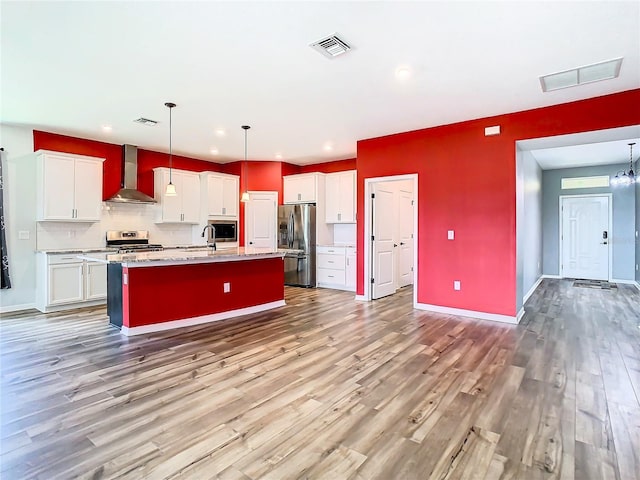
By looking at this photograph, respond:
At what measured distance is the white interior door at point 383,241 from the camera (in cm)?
583

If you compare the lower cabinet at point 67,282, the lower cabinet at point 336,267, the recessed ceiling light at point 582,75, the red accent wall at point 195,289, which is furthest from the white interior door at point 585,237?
the lower cabinet at point 67,282

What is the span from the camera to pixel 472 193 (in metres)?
4.71

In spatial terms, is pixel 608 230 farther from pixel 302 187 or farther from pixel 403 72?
pixel 403 72

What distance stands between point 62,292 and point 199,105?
11.4 ft

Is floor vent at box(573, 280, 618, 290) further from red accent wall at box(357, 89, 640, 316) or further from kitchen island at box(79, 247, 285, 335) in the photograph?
kitchen island at box(79, 247, 285, 335)

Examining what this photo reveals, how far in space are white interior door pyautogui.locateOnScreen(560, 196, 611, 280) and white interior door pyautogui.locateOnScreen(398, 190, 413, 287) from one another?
13.4 ft

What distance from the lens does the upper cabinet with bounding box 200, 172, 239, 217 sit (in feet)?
22.9

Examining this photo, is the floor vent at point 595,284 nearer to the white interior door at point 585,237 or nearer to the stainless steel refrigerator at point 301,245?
the white interior door at point 585,237

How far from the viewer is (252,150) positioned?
6609 mm

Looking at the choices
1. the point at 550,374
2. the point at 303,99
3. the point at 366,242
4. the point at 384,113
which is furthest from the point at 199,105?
the point at 550,374

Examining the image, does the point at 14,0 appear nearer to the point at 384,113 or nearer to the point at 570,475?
the point at 384,113

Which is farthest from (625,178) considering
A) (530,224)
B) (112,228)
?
(112,228)

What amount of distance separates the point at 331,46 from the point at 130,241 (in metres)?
5.20

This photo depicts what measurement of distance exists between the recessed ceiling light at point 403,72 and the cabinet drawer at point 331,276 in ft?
13.8
